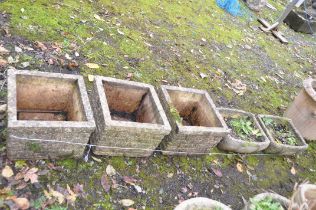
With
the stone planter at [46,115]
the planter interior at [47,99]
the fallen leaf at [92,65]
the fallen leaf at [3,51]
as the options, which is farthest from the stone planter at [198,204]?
the fallen leaf at [3,51]

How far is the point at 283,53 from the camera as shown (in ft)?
26.0

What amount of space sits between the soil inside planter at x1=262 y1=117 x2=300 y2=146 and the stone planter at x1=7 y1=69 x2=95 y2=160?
9.36 feet

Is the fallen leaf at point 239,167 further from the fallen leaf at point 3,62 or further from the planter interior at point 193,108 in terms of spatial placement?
the fallen leaf at point 3,62

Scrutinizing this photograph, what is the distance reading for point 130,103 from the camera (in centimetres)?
401

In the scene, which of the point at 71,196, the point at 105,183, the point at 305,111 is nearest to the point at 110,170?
the point at 105,183

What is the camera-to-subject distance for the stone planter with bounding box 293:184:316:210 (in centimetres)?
305

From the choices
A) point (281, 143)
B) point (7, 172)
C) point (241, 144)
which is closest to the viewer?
point (7, 172)

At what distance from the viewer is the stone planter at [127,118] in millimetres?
3277

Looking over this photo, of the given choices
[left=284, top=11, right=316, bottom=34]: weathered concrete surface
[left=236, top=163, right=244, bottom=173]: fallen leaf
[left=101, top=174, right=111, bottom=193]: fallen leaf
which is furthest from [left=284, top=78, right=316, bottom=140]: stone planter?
[left=284, top=11, right=316, bottom=34]: weathered concrete surface

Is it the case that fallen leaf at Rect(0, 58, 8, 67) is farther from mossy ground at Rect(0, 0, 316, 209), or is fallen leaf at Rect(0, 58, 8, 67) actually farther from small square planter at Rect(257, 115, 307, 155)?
small square planter at Rect(257, 115, 307, 155)

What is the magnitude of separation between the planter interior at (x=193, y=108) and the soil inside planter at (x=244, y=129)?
452mm

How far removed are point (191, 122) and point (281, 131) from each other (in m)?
1.50

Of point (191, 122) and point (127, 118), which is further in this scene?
point (191, 122)

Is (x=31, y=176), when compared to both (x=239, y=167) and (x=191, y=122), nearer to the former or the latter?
(x=191, y=122)
